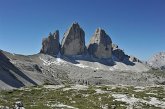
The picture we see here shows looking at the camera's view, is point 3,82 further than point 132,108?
Yes

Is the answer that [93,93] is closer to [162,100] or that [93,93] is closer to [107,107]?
[162,100]

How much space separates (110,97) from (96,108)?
53.4 feet

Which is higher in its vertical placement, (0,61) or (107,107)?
(0,61)

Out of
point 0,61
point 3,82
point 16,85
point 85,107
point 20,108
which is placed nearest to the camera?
point 20,108

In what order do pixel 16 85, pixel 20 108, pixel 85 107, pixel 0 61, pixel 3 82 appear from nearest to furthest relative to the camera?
pixel 20 108 → pixel 85 107 → pixel 3 82 → pixel 16 85 → pixel 0 61

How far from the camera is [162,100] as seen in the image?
66.8 m

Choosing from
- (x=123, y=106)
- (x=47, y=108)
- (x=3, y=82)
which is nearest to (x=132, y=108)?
(x=123, y=106)

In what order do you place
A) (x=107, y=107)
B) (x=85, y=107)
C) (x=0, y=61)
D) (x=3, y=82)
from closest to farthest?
1. (x=85, y=107)
2. (x=107, y=107)
3. (x=3, y=82)
4. (x=0, y=61)

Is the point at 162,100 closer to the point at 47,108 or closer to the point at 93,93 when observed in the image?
the point at 93,93

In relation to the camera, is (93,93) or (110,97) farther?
(93,93)

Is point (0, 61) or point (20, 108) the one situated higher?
point (0, 61)

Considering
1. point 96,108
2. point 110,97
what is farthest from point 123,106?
point 110,97

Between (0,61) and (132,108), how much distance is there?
120m

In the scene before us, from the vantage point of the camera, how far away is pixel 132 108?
54.8 metres
